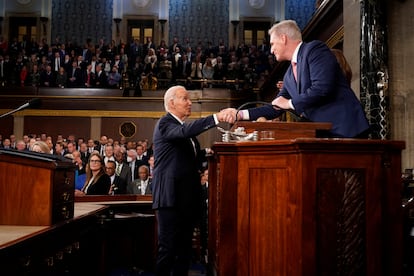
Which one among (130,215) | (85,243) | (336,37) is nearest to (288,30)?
(85,243)

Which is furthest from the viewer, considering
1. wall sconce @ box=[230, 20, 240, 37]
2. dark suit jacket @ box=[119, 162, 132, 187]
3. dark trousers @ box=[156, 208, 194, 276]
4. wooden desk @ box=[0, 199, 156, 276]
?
wall sconce @ box=[230, 20, 240, 37]

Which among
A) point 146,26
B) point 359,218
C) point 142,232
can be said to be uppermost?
point 146,26

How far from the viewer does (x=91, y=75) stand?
610 inches

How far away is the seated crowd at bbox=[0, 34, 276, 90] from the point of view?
15.4m

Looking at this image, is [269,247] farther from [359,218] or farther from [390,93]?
[390,93]

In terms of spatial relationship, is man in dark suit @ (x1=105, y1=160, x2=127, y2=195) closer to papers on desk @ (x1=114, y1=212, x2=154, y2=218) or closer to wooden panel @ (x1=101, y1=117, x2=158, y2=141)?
papers on desk @ (x1=114, y1=212, x2=154, y2=218)

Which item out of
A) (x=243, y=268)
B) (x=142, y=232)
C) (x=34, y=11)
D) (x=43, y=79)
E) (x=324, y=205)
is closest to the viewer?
A: (x=324, y=205)

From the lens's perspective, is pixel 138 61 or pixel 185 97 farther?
pixel 138 61

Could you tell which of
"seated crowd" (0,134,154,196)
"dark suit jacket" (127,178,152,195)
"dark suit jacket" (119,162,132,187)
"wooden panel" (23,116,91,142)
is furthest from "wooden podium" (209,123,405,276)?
"wooden panel" (23,116,91,142)

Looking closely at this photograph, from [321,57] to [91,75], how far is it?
1358 centimetres

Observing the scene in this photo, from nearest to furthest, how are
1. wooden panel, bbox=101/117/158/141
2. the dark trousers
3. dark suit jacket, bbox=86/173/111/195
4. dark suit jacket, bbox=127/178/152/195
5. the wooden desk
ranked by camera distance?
the wooden desk
the dark trousers
dark suit jacket, bbox=86/173/111/195
dark suit jacket, bbox=127/178/152/195
wooden panel, bbox=101/117/158/141

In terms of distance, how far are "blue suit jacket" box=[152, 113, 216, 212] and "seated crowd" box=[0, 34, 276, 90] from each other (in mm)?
11840

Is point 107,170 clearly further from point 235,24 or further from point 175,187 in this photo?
point 235,24

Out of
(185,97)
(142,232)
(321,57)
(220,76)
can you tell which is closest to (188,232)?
(185,97)
